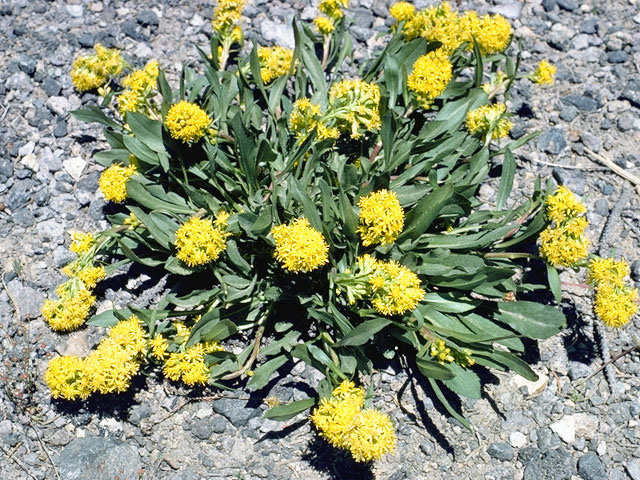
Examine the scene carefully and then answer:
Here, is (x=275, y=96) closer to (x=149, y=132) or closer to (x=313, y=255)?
(x=149, y=132)

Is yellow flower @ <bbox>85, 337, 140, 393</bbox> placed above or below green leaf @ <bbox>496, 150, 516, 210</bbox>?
below

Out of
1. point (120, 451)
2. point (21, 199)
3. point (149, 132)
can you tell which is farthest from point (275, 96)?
point (120, 451)

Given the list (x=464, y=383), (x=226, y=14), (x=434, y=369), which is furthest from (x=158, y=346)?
(x=226, y=14)

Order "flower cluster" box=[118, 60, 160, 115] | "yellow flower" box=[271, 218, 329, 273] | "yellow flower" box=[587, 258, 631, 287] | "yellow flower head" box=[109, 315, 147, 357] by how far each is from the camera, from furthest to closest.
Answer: "flower cluster" box=[118, 60, 160, 115] < "yellow flower" box=[587, 258, 631, 287] < "yellow flower head" box=[109, 315, 147, 357] < "yellow flower" box=[271, 218, 329, 273]

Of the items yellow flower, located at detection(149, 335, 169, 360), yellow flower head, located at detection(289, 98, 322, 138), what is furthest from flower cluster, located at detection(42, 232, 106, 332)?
yellow flower head, located at detection(289, 98, 322, 138)

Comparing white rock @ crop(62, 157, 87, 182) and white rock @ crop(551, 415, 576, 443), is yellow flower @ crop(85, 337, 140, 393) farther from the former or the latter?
white rock @ crop(551, 415, 576, 443)

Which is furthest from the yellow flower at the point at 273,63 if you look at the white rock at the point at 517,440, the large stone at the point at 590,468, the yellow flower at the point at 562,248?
the large stone at the point at 590,468

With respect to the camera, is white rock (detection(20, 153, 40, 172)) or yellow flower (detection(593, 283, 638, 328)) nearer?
yellow flower (detection(593, 283, 638, 328))

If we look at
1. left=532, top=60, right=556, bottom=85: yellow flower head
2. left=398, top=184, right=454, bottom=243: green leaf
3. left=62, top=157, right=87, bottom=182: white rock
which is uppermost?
left=532, top=60, right=556, bottom=85: yellow flower head
